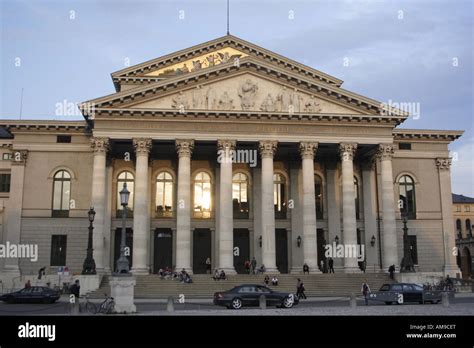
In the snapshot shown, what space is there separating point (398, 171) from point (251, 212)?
14237 mm

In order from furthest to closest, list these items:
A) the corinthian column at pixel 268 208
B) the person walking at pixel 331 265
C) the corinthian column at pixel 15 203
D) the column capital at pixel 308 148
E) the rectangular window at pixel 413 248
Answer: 1. the rectangular window at pixel 413 248
2. the person walking at pixel 331 265
3. the corinthian column at pixel 15 203
4. the column capital at pixel 308 148
5. the corinthian column at pixel 268 208

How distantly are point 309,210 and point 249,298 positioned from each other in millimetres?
15926

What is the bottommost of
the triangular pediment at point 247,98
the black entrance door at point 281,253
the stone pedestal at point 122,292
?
the stone pedestal at point 122,292

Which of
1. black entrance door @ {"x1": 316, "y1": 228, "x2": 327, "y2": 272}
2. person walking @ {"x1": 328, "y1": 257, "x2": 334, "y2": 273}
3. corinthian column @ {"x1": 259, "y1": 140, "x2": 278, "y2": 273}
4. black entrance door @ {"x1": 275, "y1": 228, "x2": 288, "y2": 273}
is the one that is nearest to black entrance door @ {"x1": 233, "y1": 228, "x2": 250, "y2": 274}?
black entrance door @ {"x1": 275, "y1": 228, "x2": 288, "y2": 273}

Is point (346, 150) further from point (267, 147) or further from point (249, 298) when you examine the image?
point (249, 298)

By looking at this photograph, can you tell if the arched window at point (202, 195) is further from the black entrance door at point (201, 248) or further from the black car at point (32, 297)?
the black car at point (32, 297)

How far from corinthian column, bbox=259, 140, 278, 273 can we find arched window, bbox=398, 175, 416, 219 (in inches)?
557

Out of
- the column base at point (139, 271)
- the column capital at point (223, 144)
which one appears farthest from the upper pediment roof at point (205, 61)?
the column base at point (139, 271)

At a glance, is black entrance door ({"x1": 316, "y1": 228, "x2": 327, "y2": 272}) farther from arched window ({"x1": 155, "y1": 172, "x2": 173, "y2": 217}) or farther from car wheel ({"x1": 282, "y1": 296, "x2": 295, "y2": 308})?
car wheel ({"x1": 282, "y1": 296, "x2": 295, "y2": 308})

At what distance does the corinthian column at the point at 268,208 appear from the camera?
44125 millimetres

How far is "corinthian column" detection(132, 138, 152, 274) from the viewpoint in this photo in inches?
1702

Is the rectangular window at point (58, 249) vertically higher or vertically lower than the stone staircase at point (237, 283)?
higher

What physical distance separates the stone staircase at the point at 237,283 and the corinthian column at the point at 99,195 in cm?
222
